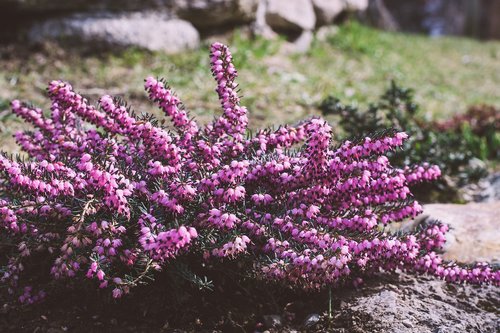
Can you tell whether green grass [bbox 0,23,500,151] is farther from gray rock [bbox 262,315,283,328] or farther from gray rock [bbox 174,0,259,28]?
gray rock [bbox 262,315,283,328]

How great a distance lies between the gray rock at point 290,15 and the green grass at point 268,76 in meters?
0.44

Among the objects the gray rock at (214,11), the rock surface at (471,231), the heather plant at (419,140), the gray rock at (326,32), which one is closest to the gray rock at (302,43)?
the gray rock at (326,32)

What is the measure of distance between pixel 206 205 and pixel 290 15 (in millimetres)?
7594

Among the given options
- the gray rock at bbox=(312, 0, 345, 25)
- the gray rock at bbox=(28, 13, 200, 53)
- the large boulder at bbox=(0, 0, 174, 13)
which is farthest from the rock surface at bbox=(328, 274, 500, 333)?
the gray rock at bbox=(312, 0, 345, 25)

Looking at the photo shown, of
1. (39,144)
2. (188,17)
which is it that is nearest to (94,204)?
(39,144)

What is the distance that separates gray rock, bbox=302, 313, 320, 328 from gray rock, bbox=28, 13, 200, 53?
17.9 ft

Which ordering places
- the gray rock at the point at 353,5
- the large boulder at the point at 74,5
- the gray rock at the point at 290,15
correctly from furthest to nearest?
the gray rock at the point at 353,5, the gray rock at the point at 290,15, the large boulder at the point at 74,5

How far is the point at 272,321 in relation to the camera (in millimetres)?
2664

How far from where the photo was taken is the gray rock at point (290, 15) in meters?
9.25

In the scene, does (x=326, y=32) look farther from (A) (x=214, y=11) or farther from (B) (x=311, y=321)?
(B) (x=311, y=321)

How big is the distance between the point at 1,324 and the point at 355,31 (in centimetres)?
996

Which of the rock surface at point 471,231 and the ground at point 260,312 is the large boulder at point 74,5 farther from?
the ground at point 260,312

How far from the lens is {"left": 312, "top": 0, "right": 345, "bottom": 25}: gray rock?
10453 mm

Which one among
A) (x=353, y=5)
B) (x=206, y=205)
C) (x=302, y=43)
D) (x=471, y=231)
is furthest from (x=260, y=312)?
(x=353, y=5)
